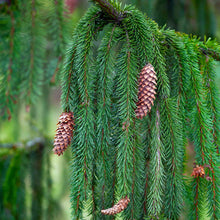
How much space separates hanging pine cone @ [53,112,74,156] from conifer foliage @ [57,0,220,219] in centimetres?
2

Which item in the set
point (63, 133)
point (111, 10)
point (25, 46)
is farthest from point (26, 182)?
point (111, 10)

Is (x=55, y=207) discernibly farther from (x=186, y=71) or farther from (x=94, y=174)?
(x=186, y=71)

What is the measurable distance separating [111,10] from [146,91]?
0.27 m

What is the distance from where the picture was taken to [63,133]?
697 millimetres

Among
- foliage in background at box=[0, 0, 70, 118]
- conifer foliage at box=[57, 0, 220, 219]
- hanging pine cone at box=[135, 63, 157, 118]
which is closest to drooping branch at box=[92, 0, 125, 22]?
conifer foliage at box=[57, 0, 220, 219]

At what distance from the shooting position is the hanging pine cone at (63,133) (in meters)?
0.68

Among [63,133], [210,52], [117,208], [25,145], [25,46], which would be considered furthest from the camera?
[25,145]

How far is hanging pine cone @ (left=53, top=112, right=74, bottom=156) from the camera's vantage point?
0.68 m

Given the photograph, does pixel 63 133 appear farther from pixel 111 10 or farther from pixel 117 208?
pixel 111 10

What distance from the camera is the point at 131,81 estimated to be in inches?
27.4

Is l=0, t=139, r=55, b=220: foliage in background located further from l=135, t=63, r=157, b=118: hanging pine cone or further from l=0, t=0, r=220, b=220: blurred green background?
l=135, t=63, r=157, b=118: hanging pine cone

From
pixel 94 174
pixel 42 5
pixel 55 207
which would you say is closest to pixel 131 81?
pixel 94 174

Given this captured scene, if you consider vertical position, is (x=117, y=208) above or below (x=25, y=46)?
below

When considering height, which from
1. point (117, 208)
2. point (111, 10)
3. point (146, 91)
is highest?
point (111, 10)
